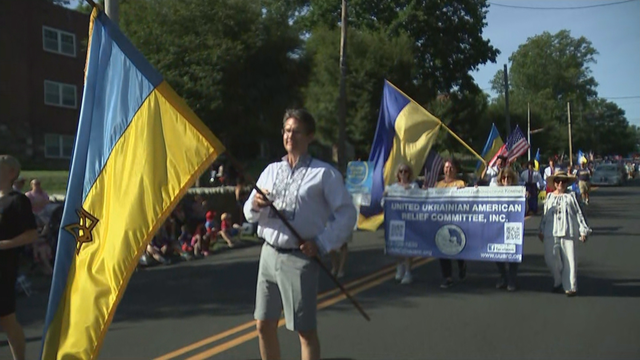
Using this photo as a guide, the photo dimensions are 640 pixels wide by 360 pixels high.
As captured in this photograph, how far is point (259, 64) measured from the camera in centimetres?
2402

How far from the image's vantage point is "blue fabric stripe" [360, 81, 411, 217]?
1195 centimetres

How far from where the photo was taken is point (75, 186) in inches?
176

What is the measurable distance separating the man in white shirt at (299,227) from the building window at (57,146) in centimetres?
3204

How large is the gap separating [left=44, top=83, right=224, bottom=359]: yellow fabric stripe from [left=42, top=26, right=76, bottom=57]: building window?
104 ft

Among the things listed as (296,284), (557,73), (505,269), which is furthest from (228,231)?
(557,73)

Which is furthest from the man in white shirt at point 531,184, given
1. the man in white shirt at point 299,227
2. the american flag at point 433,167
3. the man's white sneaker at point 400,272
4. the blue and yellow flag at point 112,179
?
the blue and yellow flag at point 112,179

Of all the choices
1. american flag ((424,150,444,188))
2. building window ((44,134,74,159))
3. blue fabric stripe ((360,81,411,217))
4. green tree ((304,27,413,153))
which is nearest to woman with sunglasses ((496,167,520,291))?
blue fabric stripe ((360,81,411,217))

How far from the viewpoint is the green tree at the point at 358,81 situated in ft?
118

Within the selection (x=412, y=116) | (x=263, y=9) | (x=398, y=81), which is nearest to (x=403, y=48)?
(x=398, y=81)

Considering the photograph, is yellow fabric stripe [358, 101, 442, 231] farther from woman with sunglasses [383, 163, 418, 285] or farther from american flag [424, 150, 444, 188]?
american flag [424, 150, 444, 188]

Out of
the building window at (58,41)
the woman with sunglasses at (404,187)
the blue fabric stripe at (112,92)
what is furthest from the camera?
the building window at (58,41)

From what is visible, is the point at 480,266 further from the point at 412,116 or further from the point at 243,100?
the point at 243,100

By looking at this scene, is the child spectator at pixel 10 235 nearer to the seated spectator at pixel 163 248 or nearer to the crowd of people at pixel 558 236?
the crowd of people at pixel 558 236

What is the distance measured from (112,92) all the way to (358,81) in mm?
32093
